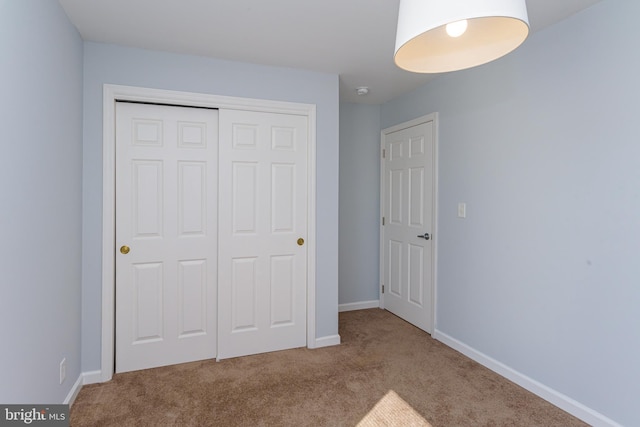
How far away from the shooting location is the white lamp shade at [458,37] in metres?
0.87

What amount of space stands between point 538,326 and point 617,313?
50 centimetres

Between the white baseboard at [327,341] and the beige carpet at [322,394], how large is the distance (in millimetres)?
90

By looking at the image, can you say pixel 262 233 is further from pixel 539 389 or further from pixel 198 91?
pixel 539 389

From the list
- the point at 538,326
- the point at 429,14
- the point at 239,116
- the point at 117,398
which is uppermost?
the point at 239,116

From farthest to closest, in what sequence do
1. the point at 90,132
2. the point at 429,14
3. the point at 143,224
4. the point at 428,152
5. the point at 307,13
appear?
the point at 428,152
the point at 143,224
the point at 90,132
the point at 307,13
the point at 429,14

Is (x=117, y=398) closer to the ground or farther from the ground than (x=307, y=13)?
closer to the ground

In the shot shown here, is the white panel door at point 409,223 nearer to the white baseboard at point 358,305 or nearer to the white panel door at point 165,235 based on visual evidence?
the white baseboard at point 358,305

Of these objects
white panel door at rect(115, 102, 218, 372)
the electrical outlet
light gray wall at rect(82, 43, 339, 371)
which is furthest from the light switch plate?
the electrical outlet

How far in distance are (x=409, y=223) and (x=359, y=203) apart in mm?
687

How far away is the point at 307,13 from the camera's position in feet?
6.93

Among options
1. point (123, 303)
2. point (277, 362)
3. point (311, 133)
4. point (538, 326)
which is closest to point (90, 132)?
point (123, 303)

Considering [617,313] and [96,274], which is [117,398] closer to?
[96,274]

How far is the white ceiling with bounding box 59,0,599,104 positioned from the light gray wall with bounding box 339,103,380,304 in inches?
45.5

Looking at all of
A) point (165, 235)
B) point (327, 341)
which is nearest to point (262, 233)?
point (165, 235)
